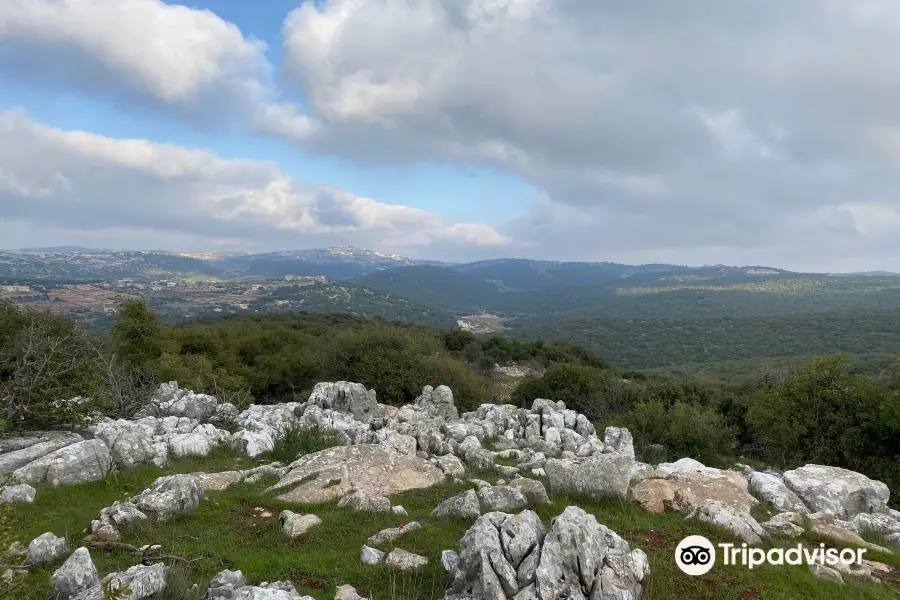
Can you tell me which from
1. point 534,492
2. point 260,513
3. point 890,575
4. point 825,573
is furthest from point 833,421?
point 260,513

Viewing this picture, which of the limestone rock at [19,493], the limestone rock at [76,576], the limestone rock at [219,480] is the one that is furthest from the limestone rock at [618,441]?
the limestone rock at [19,493]

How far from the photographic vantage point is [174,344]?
40.6m

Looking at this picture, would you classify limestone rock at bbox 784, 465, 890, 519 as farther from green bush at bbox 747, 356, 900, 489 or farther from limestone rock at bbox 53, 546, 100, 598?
limestone rock at bbox 53, 546, 100, 598

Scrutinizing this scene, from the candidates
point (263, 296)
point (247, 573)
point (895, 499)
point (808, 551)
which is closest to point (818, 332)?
point (895, 499)

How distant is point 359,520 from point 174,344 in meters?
35.6

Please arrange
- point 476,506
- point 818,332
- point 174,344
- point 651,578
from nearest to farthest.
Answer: point 651,578 → point 476,506 → point 174,344 → point 818,332

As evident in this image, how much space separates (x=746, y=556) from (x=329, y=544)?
8.59 metres

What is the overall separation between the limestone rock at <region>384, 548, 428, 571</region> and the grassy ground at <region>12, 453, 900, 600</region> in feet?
0.64

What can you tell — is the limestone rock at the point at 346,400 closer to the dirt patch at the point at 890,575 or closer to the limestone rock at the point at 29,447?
the limestone rock at the point at 29,447

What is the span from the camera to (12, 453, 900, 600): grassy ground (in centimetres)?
813

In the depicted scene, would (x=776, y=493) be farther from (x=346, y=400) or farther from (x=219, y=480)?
(x=346, y=400)

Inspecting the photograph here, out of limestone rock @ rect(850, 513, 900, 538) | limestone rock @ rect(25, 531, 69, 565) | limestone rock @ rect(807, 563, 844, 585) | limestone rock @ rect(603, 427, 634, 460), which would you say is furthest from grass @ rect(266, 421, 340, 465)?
limestone rock @ rect(850, 513, 900, 538)

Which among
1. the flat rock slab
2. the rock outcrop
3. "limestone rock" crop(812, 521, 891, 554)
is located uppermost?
the rock outcrop

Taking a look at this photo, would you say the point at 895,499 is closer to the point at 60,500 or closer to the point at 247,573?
the point at 247,573
